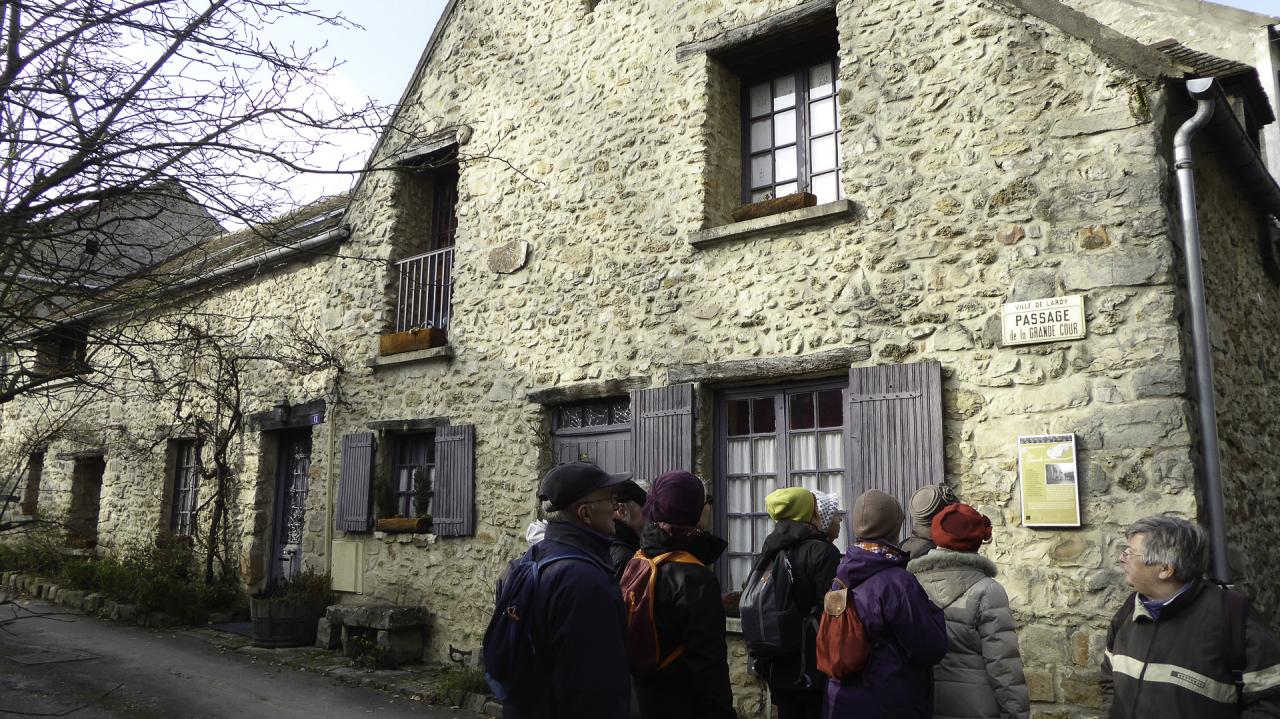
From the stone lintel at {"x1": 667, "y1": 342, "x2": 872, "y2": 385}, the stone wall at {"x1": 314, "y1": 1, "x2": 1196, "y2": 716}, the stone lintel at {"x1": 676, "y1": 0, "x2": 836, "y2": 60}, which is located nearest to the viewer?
the stone wall at {"x1": 314, "y1": 1, "x2": 1196, "y2": 716}

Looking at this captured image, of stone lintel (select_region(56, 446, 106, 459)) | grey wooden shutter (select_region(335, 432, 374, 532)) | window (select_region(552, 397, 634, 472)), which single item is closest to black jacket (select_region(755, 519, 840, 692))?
window (select_region(552, 397, 634, 472))

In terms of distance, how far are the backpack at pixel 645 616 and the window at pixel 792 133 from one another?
3.64m

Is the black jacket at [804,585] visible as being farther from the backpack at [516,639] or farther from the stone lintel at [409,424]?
the stone lintel at [409,424]

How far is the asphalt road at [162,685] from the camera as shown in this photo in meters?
6.09

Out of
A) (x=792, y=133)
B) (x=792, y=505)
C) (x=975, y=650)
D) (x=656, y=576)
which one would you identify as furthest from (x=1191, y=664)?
(x=792, y=133)

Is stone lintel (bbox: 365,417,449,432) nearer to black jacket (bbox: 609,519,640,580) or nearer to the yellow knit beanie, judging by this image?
black jacket (bbox: 609,519,640,580)

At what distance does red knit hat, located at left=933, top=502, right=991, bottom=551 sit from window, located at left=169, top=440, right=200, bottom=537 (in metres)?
10.1

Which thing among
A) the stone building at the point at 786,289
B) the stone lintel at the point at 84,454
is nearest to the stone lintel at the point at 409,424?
the stone building at the point at 786,289

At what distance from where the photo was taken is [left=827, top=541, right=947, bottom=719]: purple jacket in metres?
2.84

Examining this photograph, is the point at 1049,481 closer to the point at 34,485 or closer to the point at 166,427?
the point at 166,427

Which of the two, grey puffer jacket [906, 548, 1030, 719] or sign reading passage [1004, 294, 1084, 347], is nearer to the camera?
grey puffer jacket [906, 548, 1030, 719]

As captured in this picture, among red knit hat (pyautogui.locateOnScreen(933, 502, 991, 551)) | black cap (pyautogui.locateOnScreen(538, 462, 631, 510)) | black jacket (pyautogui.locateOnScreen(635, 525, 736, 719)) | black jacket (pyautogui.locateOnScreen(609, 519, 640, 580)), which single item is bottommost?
black jacket (pyautogui.locateOnScreen(635, 525, 736, 719))

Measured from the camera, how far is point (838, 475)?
566 centimetres

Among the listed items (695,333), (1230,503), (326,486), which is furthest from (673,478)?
(326,486)
